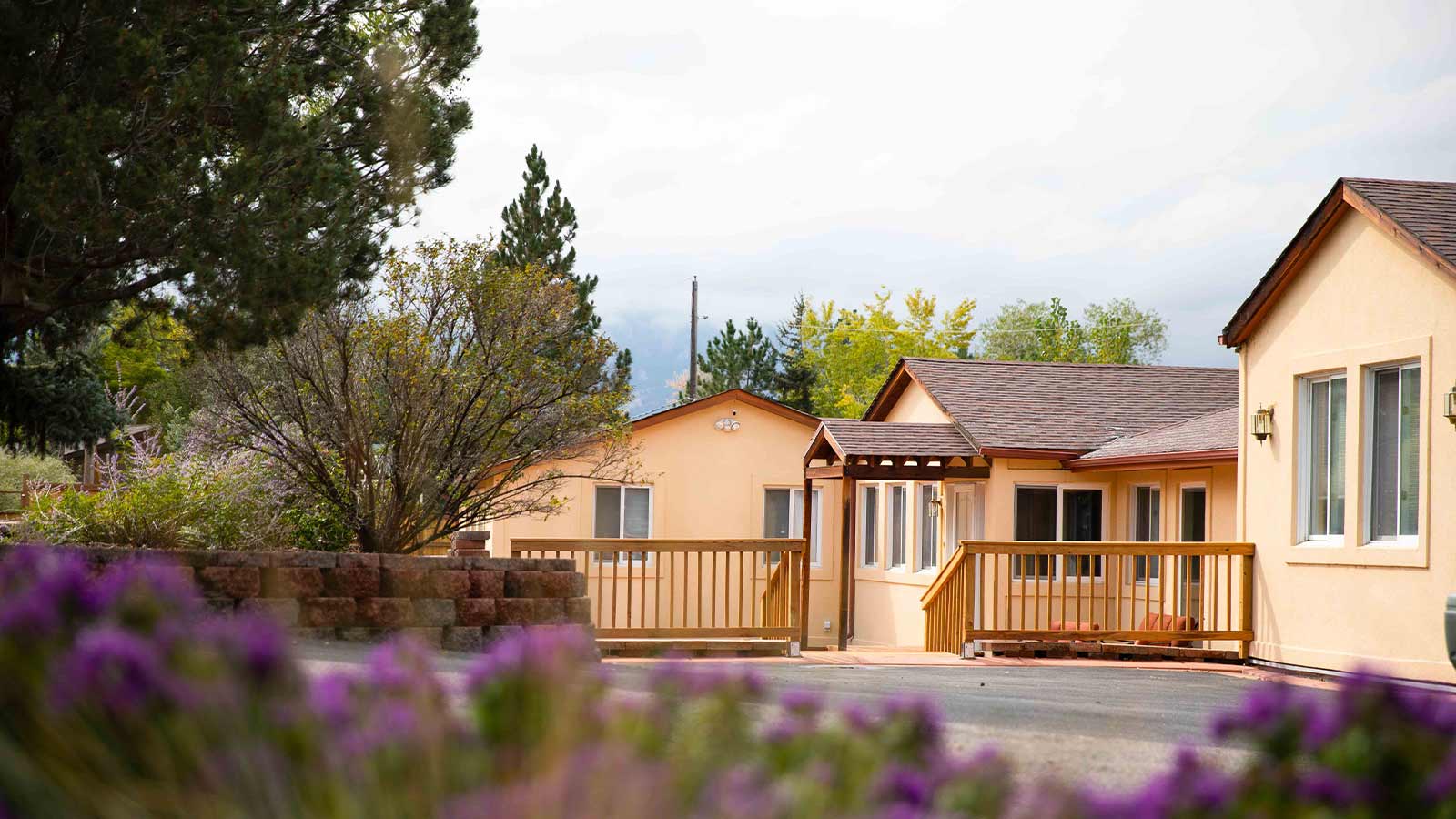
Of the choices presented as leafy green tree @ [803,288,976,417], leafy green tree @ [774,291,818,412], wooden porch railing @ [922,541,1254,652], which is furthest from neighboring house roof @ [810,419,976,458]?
leafy green tree @ [803,288,976,417]

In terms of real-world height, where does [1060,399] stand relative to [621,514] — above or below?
Answer: above

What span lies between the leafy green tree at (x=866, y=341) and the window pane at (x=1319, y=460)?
1736 inches

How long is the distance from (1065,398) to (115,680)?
2085 centimetres

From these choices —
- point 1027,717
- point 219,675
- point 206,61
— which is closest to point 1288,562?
point 1027,717

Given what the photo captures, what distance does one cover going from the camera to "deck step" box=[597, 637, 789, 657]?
46.6 feet

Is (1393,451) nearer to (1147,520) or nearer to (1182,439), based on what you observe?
(1182,439)

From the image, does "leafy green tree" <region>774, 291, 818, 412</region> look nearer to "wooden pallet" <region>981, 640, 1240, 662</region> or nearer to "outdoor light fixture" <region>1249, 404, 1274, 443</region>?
"wooden pallet" <region>981, 640, 1240, 662</region>

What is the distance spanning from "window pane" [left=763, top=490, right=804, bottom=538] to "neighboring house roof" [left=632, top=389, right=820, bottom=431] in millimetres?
1349

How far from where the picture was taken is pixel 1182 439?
17984 millimetres

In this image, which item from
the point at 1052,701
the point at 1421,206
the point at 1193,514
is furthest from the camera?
the point at 1193,514

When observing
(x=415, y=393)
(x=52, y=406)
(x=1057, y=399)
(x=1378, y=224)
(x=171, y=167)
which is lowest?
(x=52, y=406)

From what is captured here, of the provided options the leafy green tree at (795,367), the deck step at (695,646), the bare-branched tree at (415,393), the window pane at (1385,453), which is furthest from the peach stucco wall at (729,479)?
the leafy green tree at (795,367)

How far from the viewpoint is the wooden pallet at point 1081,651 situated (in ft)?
49.0

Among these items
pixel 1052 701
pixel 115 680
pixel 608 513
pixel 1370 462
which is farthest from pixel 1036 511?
pixel 115 680
